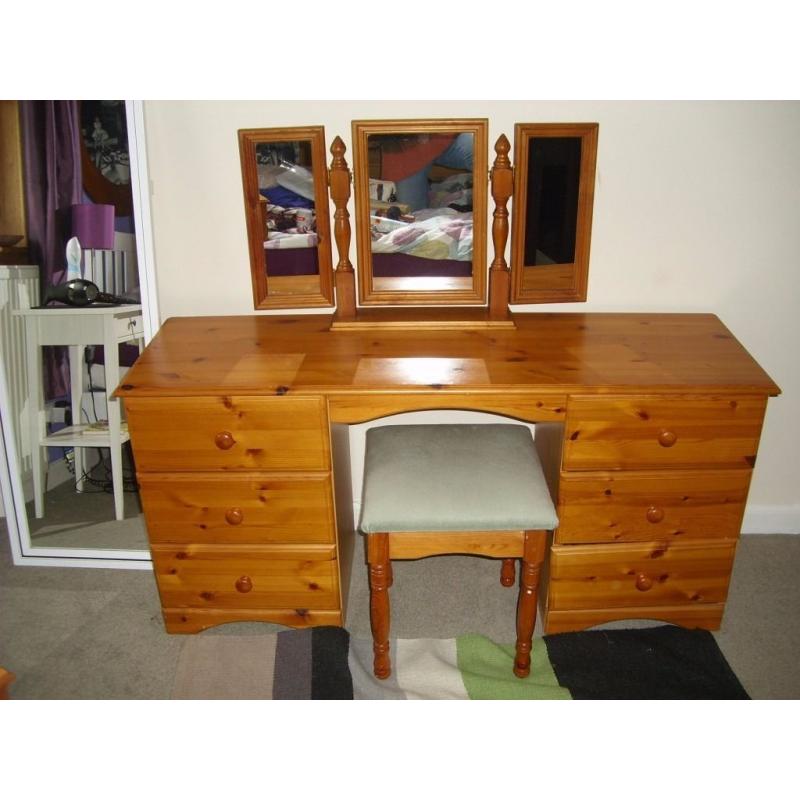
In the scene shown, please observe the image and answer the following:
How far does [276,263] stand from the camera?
1.94 meters

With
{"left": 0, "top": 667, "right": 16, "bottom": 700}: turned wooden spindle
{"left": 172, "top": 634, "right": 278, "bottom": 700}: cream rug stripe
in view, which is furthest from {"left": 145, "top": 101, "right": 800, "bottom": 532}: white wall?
{"left": 0, "top": 667, "right": 16, "bottom": 700}: turned wooden spindle

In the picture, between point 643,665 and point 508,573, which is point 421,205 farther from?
point 643,665

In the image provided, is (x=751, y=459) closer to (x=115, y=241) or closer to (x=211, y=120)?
(x=211, y=120)

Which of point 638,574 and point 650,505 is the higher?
point 650,505

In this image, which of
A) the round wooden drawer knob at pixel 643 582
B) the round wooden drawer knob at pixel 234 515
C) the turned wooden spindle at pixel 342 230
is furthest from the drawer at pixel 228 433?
the round wooden drawer knob at pixel 643 582

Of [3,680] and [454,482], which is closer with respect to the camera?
[3,680]

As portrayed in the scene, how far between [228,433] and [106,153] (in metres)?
0.99

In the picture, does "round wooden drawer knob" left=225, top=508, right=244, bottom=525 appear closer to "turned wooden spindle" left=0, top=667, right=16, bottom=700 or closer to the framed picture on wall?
A: "turned wooden spindle" left=0, top=667, right=16, bottom=700

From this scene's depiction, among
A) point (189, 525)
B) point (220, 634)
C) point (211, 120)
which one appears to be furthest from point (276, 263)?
point (220, 634)

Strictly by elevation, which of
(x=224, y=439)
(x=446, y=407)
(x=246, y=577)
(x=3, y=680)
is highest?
(x=446, y=407)

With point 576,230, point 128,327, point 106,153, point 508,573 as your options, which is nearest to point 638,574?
point 508,573

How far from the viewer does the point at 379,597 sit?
1.59m

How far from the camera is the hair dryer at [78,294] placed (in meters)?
1.91
